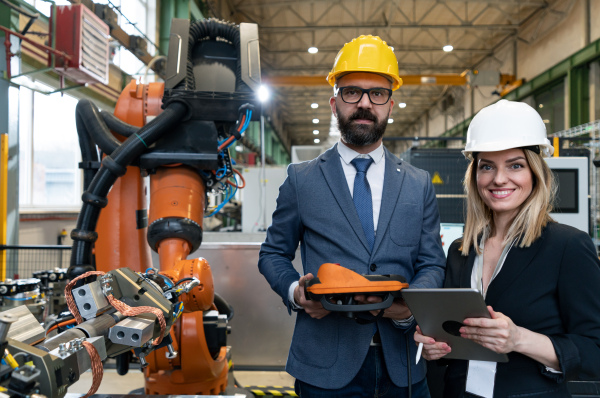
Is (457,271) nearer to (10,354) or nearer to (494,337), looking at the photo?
(494,337)

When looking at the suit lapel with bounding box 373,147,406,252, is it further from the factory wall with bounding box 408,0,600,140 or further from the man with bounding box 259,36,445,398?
the factory wall with bounding box 408,0,600,140

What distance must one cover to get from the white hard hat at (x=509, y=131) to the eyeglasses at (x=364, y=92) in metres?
0.33

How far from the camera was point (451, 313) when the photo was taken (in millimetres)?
1145

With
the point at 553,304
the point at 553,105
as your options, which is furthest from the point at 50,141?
the point at 553,105

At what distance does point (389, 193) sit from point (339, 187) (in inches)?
6.4

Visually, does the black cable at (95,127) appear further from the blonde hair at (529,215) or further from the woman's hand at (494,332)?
the woman's hand at (494,332)

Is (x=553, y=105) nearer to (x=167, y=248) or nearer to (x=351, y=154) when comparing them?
(x=351, y=154)

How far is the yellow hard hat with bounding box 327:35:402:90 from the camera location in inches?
62.4

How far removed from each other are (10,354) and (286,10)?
1187 centimetres

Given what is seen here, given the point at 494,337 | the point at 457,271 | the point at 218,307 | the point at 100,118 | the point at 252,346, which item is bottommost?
the point at 252,346

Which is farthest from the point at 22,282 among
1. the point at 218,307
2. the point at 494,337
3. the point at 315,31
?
the point at 315,31

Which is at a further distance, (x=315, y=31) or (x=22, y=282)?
(x=315, y=31)

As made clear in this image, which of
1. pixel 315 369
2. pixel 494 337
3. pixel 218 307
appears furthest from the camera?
pixel 218 307

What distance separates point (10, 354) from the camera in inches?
29.1
